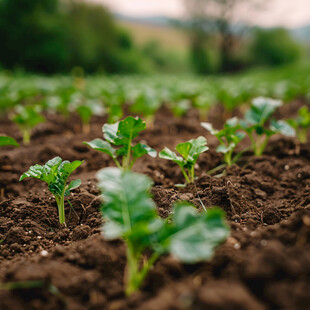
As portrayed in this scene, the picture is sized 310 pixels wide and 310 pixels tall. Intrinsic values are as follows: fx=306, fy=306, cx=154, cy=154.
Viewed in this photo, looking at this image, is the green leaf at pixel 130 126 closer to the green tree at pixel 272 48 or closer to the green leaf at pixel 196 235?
the green leaf at pixel 196 235

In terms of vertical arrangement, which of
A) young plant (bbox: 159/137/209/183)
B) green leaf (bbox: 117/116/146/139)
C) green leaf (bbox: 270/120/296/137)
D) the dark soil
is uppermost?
green leaf (bbox: 117/116/146/139)

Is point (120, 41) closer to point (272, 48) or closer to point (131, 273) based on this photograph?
point (272, 48)

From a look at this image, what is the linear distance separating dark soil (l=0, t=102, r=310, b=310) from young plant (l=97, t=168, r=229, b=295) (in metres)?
0.11

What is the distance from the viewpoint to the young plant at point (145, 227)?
1.00m

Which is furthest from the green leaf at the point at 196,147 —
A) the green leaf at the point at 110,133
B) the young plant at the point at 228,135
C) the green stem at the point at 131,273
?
the green stem at the point at 131,273

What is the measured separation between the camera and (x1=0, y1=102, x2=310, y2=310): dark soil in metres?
0.97

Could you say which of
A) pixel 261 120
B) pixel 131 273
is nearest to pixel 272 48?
pixel 261 120

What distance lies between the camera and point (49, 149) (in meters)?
3.05

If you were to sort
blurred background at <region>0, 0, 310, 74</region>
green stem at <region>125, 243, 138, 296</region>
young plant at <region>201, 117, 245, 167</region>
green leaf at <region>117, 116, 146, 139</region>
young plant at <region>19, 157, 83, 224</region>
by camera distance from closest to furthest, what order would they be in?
green stem at <region>125, 243, 138, 296</region> → young plant at <region>19, 157, 83, 224</region> → green leaf at <region>117, 116, 146, 139</region> → young plant at <region>201, 117, 245, 167</region> → blurred background at <region>0, 0, 310, 74</region>

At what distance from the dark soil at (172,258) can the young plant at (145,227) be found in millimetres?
106

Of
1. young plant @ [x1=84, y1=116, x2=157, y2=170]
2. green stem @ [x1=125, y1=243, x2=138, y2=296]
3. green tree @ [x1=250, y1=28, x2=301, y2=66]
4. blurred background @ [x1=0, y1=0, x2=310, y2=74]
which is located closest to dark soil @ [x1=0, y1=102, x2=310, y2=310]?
green stem @ [x1=125, y1=243, x2=138, y2=296]

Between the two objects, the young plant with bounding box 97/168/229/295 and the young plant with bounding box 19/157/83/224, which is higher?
the young plant with bounding box 97/168/229/295

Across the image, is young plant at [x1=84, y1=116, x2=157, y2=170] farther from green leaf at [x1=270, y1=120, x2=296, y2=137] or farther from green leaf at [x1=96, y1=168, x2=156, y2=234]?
green leaf at [x1=270, y1=120, x2=296, y2=137]

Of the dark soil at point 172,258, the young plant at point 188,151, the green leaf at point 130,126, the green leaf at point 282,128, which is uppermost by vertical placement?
the green leaf at point 130,126
